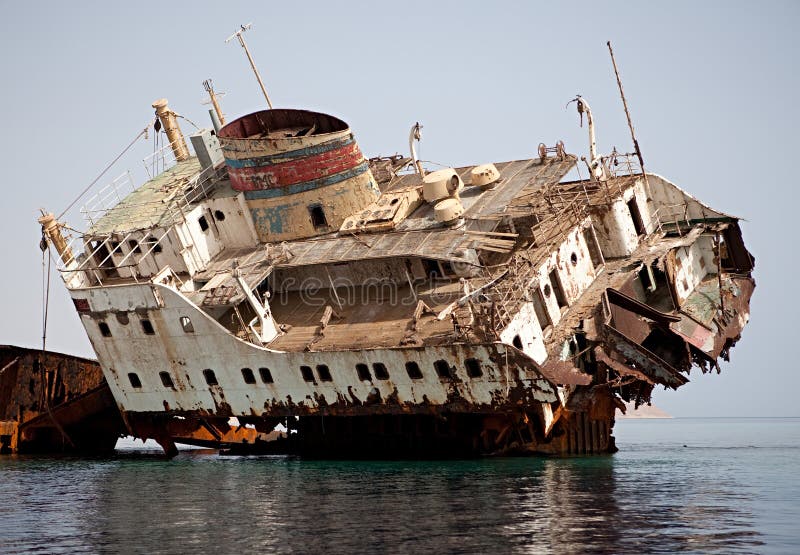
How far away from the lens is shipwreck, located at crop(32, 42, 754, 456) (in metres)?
30.7

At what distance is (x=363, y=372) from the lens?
3138 cm

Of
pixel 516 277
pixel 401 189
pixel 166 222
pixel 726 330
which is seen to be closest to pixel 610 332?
pixel 516 277

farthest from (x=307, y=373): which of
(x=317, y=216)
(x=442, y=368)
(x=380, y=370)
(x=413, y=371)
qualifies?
(x=317, y=216)

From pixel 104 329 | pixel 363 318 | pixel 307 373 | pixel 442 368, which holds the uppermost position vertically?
pixel 104 329

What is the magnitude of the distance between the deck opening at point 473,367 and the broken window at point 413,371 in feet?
4.17

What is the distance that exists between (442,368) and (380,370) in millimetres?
1629

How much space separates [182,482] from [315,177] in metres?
9.55

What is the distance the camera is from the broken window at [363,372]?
103 ft

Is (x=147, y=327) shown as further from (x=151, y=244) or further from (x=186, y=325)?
(x=151, y=244)

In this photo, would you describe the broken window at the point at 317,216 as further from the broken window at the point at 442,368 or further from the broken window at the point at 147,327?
the broken window at the point at 442,368

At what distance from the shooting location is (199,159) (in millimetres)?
40438

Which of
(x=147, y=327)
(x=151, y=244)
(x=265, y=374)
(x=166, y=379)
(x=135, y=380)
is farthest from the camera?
(x=151, y=244)

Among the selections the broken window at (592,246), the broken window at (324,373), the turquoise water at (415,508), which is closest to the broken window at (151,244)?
the turquoise water at (415,508)

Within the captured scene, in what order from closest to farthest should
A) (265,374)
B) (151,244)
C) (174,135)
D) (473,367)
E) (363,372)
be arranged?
1. (473,367)
2. (363,372)
3. (265,374)
4. (151,244)
5. (174,135)
